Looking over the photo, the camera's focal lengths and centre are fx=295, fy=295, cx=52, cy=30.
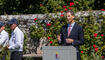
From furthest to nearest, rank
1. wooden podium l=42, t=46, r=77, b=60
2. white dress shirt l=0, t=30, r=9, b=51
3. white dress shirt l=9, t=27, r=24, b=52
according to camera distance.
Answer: white dress shirt l=0, t=30, r=9, b=51 < white dress shirt l=9, t=27, r=24, b=52 < wooden podium l=42, t=46, r=77, b=60

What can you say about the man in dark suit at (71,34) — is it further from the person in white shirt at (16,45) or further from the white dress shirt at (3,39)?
the white dress shirt at (3,39)

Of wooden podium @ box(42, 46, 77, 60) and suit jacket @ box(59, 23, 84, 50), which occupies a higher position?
suit jacket @ box(59, 23, 84, 50)

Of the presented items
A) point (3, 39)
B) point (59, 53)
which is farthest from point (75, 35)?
point (3, 39)

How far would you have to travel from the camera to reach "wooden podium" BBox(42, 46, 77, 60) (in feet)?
13.7

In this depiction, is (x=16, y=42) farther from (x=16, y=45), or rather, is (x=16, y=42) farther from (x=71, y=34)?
(x=71, y=34)

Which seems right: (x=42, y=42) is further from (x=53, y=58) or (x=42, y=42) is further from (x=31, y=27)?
(x=53, y=58)

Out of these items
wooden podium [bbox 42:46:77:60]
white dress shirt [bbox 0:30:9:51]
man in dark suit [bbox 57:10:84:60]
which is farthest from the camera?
white dress shirt [bbox 0:30:9:51]

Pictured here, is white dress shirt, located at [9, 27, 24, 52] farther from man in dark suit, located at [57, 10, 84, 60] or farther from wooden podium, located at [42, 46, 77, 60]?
wooden podium, located at [42, 46, 77, 60]

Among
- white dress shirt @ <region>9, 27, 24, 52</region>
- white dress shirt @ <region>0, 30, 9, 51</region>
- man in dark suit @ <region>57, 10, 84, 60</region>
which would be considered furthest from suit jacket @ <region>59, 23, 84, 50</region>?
white dress shirt @ <region>0, 30, 9, 51</region>

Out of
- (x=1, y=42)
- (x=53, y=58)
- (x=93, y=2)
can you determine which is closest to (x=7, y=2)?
(x=93, y=2)

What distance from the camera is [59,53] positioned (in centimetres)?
423

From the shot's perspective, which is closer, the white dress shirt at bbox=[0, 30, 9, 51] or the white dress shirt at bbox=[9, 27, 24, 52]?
A: the white dress shirt at bbox=[9, 27, 24, 52]

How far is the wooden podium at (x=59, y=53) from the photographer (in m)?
4.18

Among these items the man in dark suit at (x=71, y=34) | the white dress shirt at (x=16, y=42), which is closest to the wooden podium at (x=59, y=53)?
the man in dark suit at (x=71, y=34)
